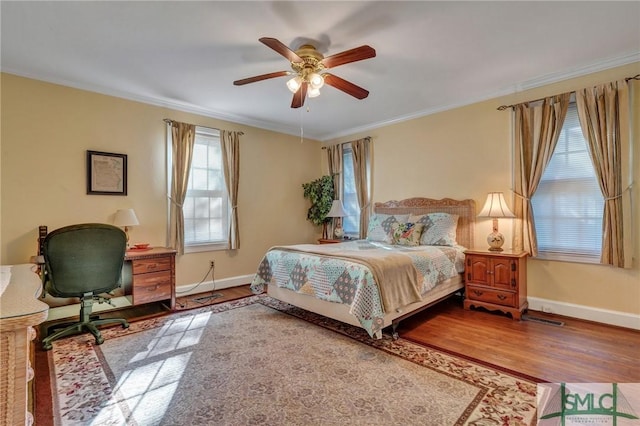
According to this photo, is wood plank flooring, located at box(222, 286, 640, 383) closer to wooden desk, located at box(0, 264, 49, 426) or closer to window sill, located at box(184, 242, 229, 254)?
wooden desk, located at box(0, 264, 49, 426)

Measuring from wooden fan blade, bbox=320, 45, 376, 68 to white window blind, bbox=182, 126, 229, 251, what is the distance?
264 cm

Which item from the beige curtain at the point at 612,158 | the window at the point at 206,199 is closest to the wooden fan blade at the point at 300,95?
the window at the point at 206,199

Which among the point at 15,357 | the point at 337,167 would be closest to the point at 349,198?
the point at 337,167

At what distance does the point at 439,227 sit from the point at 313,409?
9.27 feet

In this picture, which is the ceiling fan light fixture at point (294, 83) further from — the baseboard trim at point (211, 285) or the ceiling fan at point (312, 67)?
the baseboard trim at point (211, 285)

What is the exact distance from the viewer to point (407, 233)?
402 centimetres

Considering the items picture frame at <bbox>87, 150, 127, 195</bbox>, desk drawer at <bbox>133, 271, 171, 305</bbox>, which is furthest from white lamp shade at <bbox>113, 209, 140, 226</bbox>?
desk drawer at <bbox>133, 271, 171, 305</bbox>

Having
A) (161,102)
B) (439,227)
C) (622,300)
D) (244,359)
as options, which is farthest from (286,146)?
(622,300)

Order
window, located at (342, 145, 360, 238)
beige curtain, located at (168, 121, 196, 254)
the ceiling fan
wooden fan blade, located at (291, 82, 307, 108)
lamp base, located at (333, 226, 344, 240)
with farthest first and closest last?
window, located at (342, 145, 360, 238) < lamp base, located at (333, 226, 344, 240) < beige curtain, located at (168, 121, 196, 254) < wooden fan blade, located at (291, 82, 307, 108) < the ceiling fan

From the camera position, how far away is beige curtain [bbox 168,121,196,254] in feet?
13.5

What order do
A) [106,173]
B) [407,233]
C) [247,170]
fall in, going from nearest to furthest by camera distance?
[106,173] < [407,233] < [247,170]

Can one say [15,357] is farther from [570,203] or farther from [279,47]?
[570,203]

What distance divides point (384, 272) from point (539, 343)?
57.0 inches

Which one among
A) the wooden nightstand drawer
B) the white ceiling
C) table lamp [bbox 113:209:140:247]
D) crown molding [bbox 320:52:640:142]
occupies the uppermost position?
the white ceiling
